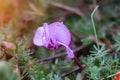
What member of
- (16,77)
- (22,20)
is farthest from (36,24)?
(16,77)

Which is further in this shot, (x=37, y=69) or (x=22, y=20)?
(x=22, y=20)

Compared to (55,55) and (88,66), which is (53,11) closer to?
(55,55)

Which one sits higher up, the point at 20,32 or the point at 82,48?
the point at 20,32

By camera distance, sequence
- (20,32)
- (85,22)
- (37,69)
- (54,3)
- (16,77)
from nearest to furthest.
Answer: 1. (16,77)
2. (37,69)
3. (20,32)
4. (85,22)
5. (54,3)

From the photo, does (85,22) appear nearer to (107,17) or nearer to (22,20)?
(107,17)

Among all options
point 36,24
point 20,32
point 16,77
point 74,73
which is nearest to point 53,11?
point 36,24

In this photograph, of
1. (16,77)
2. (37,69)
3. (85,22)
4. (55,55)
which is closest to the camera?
(16,77)

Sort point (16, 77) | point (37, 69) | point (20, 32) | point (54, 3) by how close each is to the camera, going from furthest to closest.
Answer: point (54, 3), point (20, 32), point (37, 69), point (16, 77)

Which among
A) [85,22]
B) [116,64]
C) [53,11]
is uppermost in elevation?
[53,11]

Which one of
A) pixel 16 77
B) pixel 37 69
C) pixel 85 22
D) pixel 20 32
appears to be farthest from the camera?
pixel 85 22
